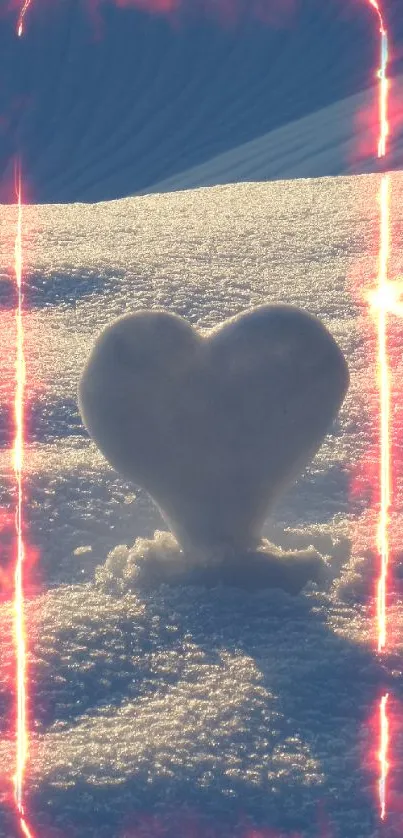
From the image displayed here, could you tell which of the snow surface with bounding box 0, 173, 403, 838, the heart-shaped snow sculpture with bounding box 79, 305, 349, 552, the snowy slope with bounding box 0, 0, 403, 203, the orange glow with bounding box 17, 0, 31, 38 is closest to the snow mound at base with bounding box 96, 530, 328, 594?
the snow surface with bounding box 0, 173, 403, 838

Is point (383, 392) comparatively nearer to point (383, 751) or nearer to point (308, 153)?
point (383, 751)

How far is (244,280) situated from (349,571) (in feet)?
6.08

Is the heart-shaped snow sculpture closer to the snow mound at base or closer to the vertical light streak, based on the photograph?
the snow mound at base

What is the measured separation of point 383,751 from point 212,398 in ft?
1.91

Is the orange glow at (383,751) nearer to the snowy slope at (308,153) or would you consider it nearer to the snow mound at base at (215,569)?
the snow mound at base at (215,569)

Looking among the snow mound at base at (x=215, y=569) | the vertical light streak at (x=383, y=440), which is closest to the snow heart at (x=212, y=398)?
the snow mound at base at (x=215, y=569)

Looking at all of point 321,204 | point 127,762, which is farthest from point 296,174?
point 127,762

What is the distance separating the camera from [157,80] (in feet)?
28.0

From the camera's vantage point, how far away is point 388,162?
6090mm

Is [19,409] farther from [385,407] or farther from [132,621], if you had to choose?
[132,621]

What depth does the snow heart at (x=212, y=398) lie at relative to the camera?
183 cm

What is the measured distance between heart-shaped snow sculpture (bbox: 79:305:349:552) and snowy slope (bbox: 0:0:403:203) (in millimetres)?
5983

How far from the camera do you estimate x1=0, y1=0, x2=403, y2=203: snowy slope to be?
792 centimetres

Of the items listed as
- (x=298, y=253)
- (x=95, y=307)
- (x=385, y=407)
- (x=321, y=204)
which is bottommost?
(x=385, y=407)
